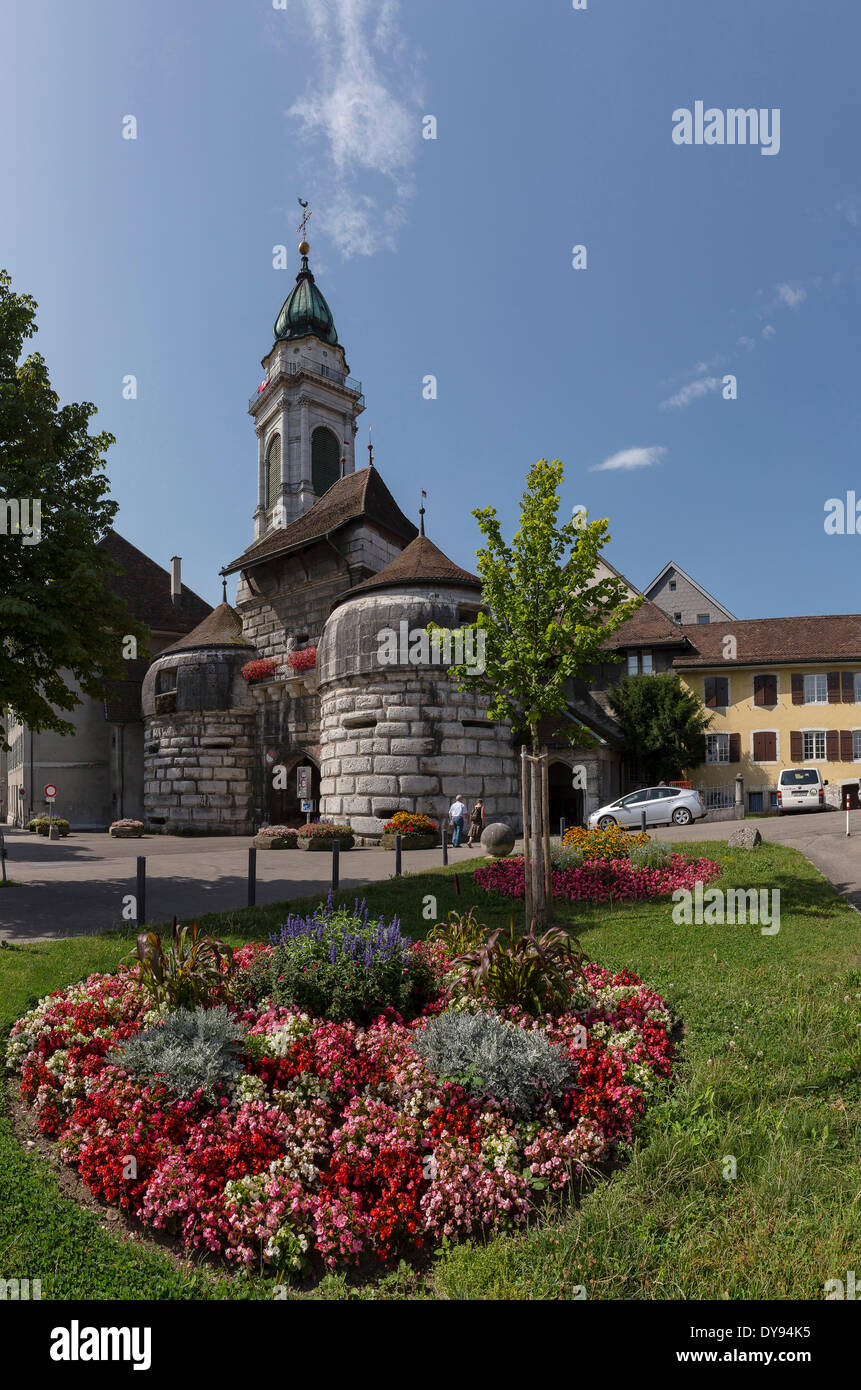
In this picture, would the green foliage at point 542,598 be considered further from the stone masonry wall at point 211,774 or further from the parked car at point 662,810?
the stone masonry wall at point 211,774

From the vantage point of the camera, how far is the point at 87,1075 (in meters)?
5.25

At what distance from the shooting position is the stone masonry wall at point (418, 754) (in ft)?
68.1

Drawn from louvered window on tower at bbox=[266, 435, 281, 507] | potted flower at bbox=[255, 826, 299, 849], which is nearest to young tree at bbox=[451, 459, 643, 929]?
potted flower at bbox=[255, 826, 299, 849]

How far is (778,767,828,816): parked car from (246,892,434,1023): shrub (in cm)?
2605

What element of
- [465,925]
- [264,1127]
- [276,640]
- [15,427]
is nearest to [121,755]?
[276,640]

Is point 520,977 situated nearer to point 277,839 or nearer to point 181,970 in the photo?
point 181,970

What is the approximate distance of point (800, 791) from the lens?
28.8 m

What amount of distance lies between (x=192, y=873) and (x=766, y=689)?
28466mm

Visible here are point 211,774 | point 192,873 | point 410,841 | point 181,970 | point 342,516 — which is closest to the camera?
point 181,970

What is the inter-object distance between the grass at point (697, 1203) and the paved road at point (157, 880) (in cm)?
411

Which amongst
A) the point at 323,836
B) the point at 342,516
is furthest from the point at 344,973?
the point at 342,516

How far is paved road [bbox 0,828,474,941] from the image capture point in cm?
1080
